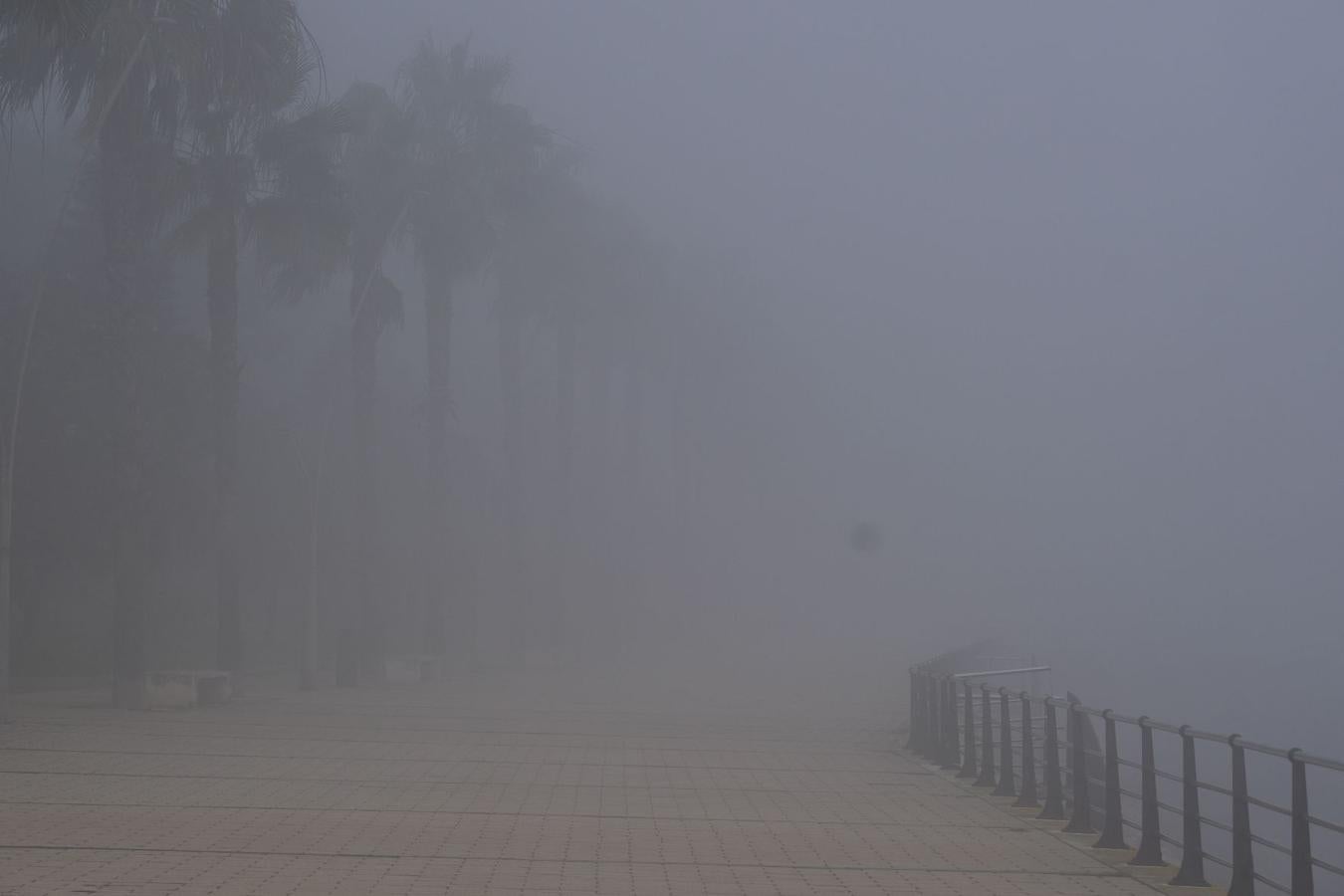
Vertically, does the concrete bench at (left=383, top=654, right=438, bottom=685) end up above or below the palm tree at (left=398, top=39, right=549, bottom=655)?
below

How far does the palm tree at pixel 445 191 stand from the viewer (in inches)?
1510

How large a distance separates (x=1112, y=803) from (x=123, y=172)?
19487 mm

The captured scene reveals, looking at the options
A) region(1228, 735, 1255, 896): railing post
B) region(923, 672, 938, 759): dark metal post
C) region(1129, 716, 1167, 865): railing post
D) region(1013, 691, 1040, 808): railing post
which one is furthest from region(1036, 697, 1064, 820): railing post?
region(923, 672, 938, 759): dark metal post

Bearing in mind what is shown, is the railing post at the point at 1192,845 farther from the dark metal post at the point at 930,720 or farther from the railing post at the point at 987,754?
the dark metal post at the point at 930,720

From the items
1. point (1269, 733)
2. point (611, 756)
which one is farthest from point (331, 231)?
point (1269, 733)

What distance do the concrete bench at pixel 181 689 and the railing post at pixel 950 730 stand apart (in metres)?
13.3

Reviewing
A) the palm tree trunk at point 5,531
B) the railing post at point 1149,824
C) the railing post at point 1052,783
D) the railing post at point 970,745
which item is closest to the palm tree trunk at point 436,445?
the palm tree trunk at point 5,531

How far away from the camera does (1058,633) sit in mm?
75625

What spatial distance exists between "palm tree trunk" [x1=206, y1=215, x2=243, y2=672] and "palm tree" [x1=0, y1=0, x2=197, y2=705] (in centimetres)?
165

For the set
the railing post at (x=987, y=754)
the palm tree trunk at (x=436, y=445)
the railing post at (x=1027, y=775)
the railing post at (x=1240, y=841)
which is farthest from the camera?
the palm tree trunk at (x=436, y=445)

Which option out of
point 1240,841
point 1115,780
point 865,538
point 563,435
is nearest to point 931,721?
point 1115,780

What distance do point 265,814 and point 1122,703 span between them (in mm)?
38076

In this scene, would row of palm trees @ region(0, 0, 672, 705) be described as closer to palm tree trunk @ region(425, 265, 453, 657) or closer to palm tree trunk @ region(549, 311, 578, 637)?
palm tree trunk @ region(425, 265, 453, 657)

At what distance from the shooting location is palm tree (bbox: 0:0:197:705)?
70.7 ft
